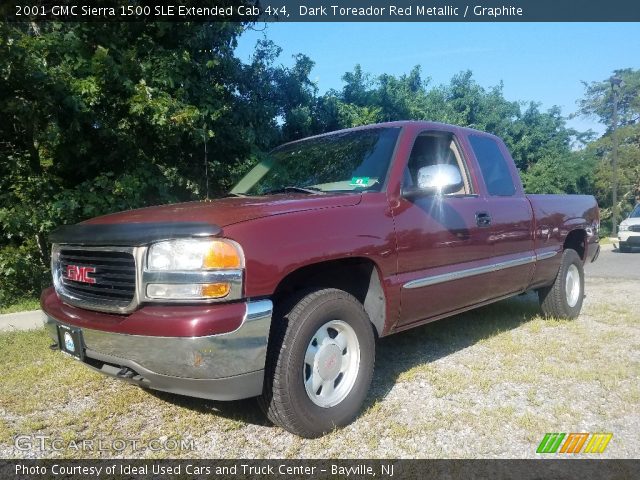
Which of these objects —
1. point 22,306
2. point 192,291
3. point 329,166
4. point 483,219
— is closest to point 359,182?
point 329,166

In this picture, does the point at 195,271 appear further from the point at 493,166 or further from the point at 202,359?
the point at 493,166

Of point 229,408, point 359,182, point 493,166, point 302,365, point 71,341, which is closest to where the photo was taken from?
point 302,365

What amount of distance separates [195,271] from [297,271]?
63 cm

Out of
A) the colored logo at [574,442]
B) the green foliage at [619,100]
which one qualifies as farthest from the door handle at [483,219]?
the green foliage at [619,100]

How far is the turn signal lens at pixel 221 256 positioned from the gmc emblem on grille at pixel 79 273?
0.80 meters

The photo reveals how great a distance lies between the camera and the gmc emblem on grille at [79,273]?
270 centimetres

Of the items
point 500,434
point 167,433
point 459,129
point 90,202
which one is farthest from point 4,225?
point 500,434

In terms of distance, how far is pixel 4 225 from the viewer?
5879 millimetres

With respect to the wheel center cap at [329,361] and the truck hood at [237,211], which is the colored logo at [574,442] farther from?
the truck hood at [237,211]

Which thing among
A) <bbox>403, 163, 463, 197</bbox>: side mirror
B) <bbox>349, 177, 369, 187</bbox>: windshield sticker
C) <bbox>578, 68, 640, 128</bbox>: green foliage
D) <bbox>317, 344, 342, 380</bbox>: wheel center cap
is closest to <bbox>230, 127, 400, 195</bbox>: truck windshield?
<bbox>349, 177, 369, 187</bbox>: windshield sticker

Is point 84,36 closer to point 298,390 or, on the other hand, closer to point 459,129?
point 459,129

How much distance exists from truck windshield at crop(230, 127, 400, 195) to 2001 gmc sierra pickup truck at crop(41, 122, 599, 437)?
14 mm

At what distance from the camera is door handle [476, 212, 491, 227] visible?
3.84m

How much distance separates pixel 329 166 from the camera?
3629 millimetres
